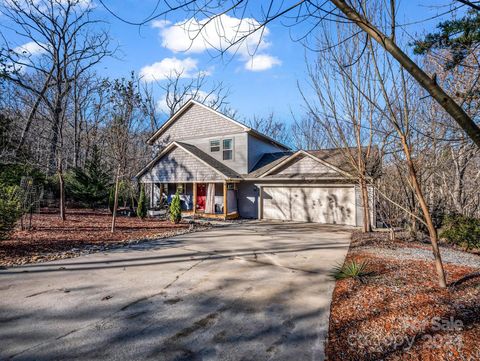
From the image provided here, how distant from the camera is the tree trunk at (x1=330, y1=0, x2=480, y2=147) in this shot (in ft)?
5.92

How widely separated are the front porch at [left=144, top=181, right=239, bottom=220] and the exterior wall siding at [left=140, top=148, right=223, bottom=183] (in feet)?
2.24

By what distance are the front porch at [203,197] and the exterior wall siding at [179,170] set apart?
2.24ft

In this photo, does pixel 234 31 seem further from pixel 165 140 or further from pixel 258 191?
pixel 165 140

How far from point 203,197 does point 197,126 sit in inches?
212

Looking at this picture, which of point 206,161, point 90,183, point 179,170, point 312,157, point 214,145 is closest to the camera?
point 312,157

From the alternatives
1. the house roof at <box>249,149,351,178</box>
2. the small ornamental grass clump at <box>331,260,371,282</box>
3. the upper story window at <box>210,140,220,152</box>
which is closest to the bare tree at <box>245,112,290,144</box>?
the upper story window at <box>210,140,220,152</box>

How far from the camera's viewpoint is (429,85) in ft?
6.41

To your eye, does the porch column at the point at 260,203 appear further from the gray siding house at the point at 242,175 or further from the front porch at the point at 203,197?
the front porch at the point at 203,197

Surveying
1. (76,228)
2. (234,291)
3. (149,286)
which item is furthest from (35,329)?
(76,228)

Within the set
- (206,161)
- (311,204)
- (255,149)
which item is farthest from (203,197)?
(311,204)

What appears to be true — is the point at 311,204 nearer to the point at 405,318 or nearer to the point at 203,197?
the point at 203,197

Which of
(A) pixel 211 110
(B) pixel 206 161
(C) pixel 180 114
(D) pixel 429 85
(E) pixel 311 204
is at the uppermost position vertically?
(C) pixel 180 114

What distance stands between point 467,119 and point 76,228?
1290 cm

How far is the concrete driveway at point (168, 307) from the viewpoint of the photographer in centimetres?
311
